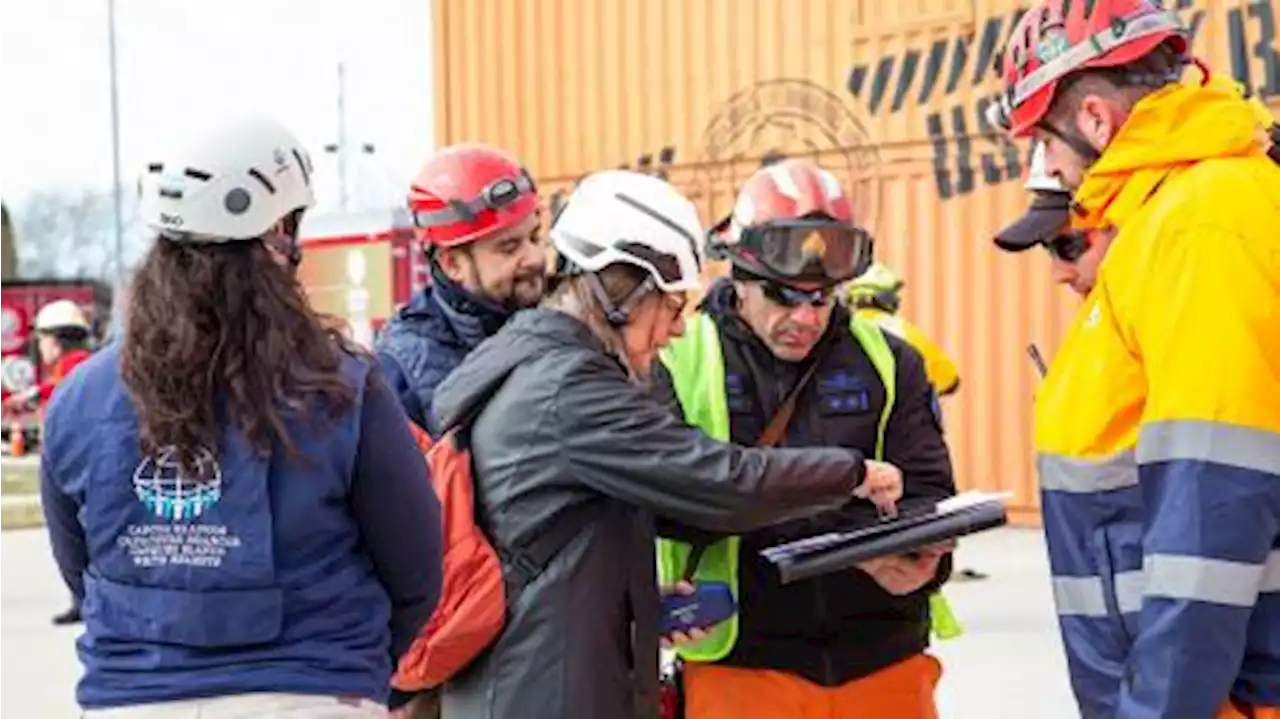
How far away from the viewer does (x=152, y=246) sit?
9.58ft

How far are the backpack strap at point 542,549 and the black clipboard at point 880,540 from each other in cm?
33

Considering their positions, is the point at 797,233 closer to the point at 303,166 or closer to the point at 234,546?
the point at 303,166

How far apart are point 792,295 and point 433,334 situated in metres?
1.00

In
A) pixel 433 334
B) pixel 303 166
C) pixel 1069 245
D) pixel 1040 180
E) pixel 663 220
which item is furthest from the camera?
pixel 433 334

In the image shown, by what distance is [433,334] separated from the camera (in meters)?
4.29

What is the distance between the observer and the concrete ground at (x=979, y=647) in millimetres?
7906

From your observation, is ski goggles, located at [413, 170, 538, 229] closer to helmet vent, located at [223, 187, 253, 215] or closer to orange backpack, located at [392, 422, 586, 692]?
orange backpack, located at [392, 422, 586, 692]

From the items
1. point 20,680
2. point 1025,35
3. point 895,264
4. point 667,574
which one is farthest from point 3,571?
point 1025,35

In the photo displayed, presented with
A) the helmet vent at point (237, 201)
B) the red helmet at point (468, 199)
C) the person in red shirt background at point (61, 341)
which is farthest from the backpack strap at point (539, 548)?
the person in red shirt background at point (61, 341)

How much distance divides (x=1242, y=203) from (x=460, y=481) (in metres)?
1.45

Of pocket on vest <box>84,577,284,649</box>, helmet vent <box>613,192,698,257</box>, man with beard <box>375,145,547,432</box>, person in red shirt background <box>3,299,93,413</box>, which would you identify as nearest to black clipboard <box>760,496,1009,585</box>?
helmet vent <box>613,192,698,257</box>

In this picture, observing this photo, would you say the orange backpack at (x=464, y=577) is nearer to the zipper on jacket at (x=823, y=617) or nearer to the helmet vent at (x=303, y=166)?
the helmet vent at (x=303, y=166)

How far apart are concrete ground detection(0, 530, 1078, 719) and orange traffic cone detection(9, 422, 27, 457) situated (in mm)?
16418

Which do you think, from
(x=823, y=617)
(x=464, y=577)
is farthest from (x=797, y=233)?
(x=464, y=577)
